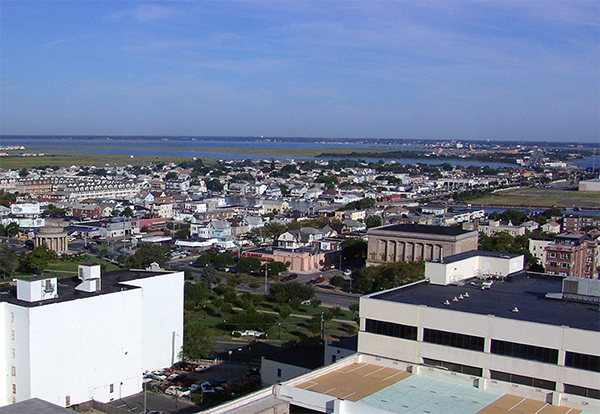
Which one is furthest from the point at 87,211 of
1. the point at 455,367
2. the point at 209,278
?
the point at 455,367

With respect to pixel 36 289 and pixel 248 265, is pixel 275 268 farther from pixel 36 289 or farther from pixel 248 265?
pixel 36 289

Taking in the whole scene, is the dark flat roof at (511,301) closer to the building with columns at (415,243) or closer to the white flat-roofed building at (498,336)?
the white flat-roofed building at (498,336)

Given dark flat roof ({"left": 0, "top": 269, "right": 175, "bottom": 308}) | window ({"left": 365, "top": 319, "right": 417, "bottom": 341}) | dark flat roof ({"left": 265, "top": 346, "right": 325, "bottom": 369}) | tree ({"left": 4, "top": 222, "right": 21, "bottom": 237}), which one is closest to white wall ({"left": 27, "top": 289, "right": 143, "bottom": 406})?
dark flat roof ({"left": 0, "top": 269, "right": 175, "bottom": 308})

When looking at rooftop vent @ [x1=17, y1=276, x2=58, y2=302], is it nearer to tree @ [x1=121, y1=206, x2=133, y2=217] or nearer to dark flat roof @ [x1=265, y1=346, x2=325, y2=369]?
dark flat roof @ [x1=265, y1=346, x2=325, y2=369]

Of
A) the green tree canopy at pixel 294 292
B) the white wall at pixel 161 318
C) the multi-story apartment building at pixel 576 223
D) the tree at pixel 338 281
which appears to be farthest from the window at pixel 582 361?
the multi-story apartment building at pixel 576 223

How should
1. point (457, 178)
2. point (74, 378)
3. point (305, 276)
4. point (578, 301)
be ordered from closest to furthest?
point (578, 301) → point (74, 378) → point (305, 276) → point (457, 178)


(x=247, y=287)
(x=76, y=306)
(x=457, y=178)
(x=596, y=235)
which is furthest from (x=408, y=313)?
(x=457, y=178)

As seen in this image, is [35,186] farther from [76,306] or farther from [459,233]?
[76,306]
